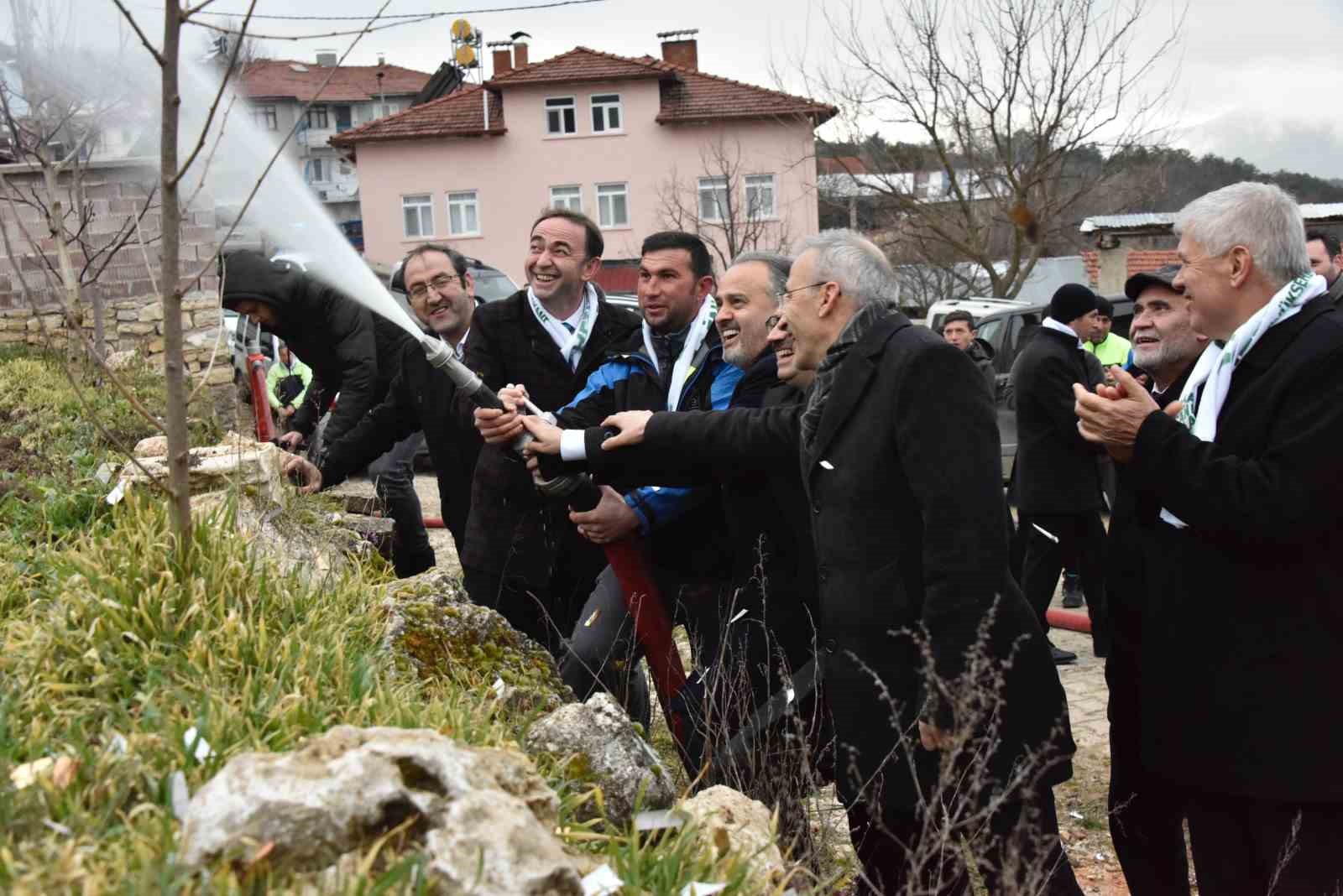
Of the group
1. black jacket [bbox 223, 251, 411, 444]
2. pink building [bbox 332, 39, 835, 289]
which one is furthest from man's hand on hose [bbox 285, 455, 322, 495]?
pink building [bbox 332, 39, 835, 289]

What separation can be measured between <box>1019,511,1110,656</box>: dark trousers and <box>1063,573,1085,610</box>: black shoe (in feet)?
5.12

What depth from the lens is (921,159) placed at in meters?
27.2

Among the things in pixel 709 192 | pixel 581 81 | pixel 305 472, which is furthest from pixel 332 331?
pixel 581 81

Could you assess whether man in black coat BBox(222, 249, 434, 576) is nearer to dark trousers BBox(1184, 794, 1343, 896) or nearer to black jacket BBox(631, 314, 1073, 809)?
black jacket BBox(631, 314, 1073, 809)

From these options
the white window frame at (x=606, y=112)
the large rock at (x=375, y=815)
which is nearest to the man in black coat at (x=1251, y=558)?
the large rock at (x=375, y=815)

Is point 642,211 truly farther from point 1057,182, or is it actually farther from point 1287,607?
point 1287,607

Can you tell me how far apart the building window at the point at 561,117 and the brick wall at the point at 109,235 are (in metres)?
36.2

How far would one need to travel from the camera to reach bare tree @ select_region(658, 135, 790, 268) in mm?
37812

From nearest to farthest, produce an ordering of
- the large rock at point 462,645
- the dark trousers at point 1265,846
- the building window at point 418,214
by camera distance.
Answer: the dark trousers at point 1265,846, the large rock at point 462,645, the building window at point 418,214

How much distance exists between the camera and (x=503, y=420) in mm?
4930

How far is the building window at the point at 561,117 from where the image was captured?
162 ft

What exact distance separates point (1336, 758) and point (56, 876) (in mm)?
2968

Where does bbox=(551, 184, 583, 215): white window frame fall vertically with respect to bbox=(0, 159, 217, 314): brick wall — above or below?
above

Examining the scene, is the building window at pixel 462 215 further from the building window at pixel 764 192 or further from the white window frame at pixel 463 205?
the building window at pixel 764 192
